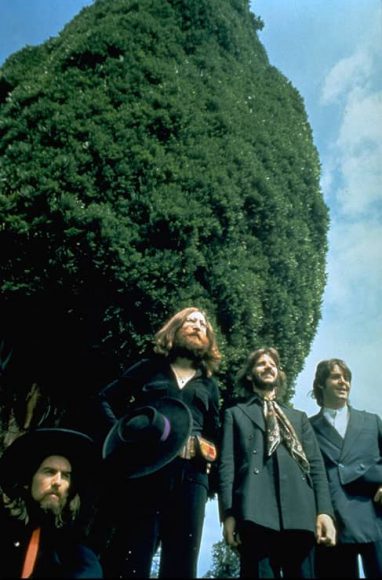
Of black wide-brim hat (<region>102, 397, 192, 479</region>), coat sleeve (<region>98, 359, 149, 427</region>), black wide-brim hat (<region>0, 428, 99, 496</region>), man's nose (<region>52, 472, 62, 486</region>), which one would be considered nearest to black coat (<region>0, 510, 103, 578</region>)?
man's nose (<region>52, 472, 62, 486</region>)

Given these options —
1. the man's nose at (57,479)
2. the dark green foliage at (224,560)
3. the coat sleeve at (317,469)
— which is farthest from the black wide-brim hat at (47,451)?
the dark green foliage at (224,560)

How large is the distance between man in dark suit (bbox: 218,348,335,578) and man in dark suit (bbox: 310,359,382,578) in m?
0.21

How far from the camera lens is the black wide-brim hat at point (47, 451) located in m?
4.12

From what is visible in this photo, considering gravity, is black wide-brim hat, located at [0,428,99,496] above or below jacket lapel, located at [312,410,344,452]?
below

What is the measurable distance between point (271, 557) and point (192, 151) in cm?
506

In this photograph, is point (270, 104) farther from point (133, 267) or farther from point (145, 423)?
point (145, 423)

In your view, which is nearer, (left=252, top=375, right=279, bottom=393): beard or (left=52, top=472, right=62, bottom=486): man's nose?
(left=52, top=472, right=62, bottom=486): man's nose

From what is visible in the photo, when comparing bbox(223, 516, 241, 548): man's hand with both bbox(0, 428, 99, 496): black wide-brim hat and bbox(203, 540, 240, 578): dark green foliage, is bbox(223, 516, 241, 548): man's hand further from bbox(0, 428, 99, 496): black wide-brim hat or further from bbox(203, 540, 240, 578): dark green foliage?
bbox(203, 540, 240, 578): dark green foliage

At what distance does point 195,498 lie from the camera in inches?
164

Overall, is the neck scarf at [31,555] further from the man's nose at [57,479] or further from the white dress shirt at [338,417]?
the white dress shirt at [338,417]

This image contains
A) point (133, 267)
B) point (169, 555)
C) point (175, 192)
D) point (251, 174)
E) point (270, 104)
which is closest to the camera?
point (169, 555)

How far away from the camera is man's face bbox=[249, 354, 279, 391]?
4.91 m

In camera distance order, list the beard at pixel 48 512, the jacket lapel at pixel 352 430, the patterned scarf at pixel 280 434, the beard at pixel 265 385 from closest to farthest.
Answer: the beard at pixel 48 512 < the patterned scarf at pixel 280 434 < the jacket lapel at pixel 352 430 < the beard at pixel 265 385

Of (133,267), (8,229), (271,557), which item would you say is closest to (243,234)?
(133,267)
